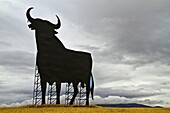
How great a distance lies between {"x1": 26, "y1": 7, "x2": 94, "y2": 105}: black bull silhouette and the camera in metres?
24.3

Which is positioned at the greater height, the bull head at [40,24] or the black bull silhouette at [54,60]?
the bull head at [40,24]

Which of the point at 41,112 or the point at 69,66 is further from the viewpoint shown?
the point at 69,66

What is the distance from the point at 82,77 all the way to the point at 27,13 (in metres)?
7.00

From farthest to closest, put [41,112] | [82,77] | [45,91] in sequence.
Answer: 1. [82,77]
2. [45,91]
3. [41,112]

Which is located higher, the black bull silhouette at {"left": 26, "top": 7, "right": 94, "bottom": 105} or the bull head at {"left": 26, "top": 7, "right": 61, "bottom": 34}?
the bull head at {"left": 26, "top": 7, "right": 61, "bottom": 34}

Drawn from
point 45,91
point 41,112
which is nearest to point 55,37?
point 45,91

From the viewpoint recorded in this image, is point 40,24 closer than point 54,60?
Yes

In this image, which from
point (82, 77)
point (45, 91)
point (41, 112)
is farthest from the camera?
point (82, 77)

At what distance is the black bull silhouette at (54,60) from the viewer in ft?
79.8

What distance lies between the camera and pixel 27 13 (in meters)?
24.3

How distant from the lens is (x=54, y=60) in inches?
978

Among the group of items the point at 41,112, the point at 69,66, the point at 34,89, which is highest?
the point at 69,66

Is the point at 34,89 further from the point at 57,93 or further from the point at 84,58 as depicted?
the point at 84,58

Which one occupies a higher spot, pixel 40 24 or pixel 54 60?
pixel 40 24
